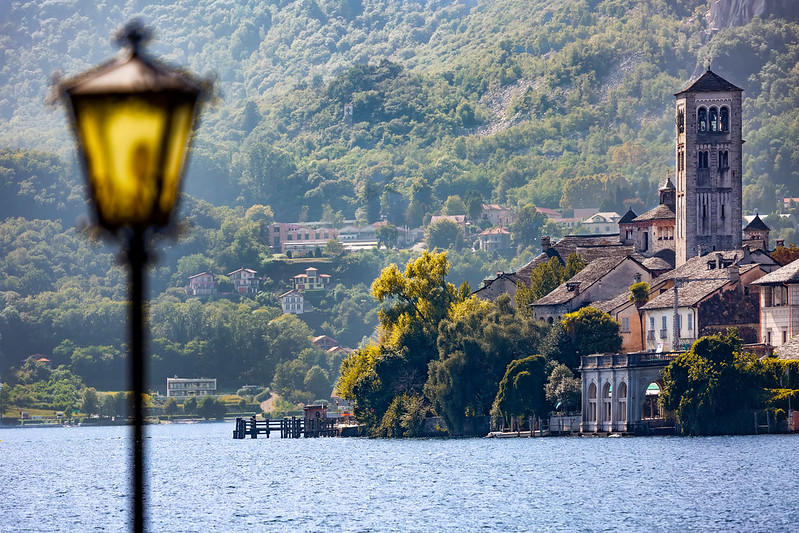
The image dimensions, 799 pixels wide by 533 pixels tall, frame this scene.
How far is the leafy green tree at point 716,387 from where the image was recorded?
101562 mm

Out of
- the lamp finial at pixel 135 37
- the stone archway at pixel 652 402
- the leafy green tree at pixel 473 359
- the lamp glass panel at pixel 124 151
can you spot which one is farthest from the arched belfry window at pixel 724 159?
the lamp finial at pixel 135 37

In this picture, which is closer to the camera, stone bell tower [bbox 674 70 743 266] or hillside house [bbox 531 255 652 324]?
hillside house [bbox 531 255 652 324]

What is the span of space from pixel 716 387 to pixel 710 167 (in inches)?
1815

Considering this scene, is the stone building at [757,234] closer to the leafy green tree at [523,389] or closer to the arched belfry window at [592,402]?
the leafy green tree at [523,389]

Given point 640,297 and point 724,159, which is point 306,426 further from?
point 724,159

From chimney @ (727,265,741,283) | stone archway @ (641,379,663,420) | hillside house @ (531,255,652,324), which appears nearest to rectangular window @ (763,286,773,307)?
chimney @ (727,265,741,283)

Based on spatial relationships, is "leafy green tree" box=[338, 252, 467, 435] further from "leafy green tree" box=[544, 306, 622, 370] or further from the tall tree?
the tall tree

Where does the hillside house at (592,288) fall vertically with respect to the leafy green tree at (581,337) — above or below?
above

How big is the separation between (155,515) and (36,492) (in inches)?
824

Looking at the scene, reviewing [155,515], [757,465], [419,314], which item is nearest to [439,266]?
[419,314]

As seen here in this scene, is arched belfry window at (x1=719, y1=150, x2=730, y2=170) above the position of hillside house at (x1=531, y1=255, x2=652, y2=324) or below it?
above

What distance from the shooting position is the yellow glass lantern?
1928cm

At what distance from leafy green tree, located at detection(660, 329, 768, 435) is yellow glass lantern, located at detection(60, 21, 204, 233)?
83455 mm

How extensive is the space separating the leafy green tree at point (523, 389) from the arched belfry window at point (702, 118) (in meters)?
35.2
